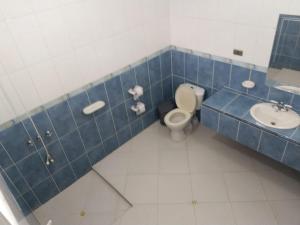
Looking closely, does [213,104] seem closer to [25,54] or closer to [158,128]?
[158,128]

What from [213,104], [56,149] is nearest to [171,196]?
[213,104]

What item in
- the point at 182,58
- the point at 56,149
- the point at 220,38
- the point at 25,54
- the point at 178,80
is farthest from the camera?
the point at 178,80

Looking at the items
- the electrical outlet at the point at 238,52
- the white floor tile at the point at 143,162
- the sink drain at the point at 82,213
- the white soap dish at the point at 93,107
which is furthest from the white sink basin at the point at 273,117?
the sink drain at the point at 82,213

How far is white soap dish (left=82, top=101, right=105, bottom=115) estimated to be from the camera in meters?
2.35

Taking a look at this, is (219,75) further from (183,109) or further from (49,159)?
(49,159)

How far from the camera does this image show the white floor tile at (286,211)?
2053 millimetres

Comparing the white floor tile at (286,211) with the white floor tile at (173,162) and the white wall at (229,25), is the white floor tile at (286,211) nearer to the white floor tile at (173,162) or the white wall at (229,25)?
the white floor tile at (173,162)

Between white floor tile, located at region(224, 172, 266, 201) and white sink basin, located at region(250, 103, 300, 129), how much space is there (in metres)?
0.62

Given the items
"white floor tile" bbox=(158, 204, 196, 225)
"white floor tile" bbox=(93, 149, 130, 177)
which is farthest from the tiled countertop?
"white floor tile" bbox=(93, 149, 130, 177)

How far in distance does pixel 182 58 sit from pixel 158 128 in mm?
1003

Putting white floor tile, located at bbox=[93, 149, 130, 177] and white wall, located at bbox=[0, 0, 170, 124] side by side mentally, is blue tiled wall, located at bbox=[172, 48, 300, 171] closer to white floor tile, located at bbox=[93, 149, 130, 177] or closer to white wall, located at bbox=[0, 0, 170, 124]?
white wall, located at bbox=[0, 0, 170, 124]

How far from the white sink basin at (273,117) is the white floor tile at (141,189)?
4.10 ft

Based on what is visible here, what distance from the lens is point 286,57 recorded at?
218cm

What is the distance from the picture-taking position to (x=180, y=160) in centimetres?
275
